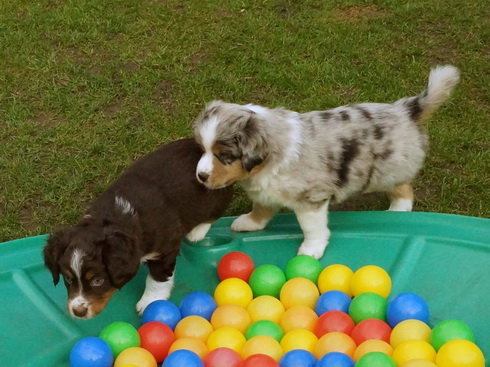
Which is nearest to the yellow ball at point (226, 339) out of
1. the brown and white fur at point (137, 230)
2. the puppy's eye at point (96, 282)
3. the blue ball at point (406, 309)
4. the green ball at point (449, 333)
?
the brown and white fur at point (137, 230)

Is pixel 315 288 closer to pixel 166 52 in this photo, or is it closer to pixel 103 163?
pixel 103 163

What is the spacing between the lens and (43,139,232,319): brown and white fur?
3.46 m

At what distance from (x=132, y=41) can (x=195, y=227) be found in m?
3.78

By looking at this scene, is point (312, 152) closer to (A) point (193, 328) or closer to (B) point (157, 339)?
(A) point (193, 328)

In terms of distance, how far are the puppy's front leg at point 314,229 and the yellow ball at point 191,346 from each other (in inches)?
42.5

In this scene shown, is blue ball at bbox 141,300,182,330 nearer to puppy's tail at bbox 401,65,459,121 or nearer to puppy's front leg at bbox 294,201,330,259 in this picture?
puppy's front leg at bbox 294,201,330,259

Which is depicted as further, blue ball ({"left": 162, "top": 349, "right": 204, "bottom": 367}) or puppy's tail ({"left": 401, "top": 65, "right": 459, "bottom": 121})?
puppy's tail ({"left": 401, "top": 65, "right": 459, "bottom": 121})

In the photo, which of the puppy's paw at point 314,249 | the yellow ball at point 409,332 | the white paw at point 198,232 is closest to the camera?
the yellow ball at point 409,332

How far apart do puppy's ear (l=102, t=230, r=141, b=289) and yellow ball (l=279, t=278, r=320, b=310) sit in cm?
109

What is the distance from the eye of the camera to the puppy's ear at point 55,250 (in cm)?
347

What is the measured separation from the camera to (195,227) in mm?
4562

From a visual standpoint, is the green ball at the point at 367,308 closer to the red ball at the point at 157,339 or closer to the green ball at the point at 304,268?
the green ball at the point at 304,268

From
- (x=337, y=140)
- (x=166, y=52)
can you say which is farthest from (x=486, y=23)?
(x=337, y=140)

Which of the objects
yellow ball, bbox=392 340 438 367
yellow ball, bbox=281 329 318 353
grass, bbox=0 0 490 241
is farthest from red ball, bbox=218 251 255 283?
yellow ball, bbox=392 340 438 367
